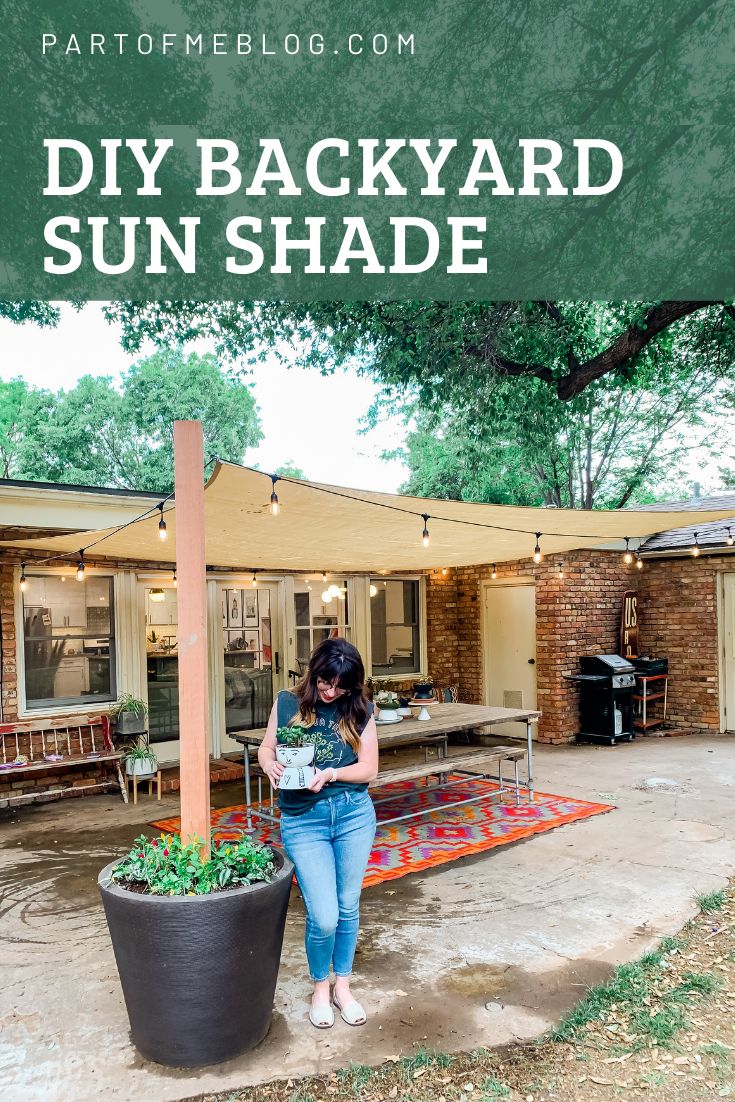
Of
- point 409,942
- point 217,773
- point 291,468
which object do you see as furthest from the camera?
point 291,468

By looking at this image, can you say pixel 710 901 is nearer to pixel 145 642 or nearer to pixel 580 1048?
pixel 580 1048

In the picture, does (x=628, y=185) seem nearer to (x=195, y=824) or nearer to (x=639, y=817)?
(x=639, y=817)

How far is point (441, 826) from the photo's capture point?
5.74 metres

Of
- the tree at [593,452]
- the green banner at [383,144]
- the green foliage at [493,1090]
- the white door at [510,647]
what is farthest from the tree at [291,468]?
the green foliage at [493,1090]

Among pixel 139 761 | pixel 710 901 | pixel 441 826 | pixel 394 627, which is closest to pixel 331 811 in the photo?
pixel 710 901

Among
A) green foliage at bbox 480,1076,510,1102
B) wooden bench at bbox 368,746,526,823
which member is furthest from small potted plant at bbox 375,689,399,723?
green foliage at bbox 480,1076,510,1102

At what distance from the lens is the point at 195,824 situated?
2.84 meters

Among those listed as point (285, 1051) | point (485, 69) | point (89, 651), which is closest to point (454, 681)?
point (89, 651)

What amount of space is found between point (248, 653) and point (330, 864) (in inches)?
233

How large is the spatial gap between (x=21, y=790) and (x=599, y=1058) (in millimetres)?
5458

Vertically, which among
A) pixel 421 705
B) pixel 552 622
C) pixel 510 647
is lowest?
pixel 421 705

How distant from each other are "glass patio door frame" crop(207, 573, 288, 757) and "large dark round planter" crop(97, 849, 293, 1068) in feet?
17.6

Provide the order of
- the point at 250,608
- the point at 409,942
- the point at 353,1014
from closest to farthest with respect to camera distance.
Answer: the point at 353,1014
the point at 409,942
the point at 250,608

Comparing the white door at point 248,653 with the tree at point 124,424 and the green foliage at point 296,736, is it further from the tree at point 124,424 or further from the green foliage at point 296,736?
the tree at point 124,424
